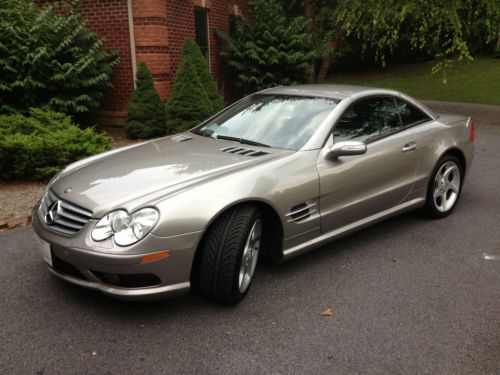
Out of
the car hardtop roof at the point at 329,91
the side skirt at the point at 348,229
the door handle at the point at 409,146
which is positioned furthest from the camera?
the door handle at the point at 409,146

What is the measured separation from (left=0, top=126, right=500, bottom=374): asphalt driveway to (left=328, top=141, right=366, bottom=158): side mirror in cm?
99

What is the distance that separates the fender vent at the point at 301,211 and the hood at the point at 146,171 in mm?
440

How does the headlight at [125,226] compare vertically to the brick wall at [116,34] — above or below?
below

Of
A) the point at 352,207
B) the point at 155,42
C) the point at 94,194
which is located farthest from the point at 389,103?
the point at 155,42

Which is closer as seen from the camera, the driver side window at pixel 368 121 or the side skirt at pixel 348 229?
the side skirt at pixel 348 229

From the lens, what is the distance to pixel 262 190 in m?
3.64

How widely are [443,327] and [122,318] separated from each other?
2.14 metres

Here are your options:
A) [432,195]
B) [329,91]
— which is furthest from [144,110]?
[432,195]

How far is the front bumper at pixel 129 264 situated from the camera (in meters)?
3.11

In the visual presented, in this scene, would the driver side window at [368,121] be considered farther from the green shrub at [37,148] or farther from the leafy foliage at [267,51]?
the leafy foliage at [267,51]

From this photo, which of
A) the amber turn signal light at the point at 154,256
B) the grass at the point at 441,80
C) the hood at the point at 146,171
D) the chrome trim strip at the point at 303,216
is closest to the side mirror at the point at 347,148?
the hood at the point at 146,171

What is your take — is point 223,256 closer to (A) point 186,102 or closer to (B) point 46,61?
(A) point 186,102

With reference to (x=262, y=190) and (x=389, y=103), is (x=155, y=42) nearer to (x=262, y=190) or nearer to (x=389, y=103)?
(x=389, y=103)

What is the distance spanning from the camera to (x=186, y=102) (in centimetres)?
1015
